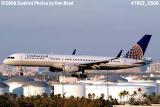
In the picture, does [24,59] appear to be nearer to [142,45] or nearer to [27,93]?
[142,45]

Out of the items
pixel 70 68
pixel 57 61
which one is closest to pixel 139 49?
pixel 70 68

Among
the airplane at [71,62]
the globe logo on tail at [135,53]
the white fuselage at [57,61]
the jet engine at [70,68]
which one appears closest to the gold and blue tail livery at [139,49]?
the globe logo on tail at [135,53]

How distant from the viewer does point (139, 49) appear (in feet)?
411

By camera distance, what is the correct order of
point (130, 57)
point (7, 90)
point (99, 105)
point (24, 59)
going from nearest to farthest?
point (24, 59)
point (130, 57)
point (99, 105)
point (7, 90)

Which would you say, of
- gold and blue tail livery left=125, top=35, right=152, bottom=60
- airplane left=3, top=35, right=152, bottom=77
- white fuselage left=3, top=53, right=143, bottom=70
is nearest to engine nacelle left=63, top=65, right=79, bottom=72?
airplane left=3, top=35, right=152, bottom=77

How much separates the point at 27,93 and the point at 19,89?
842 cm

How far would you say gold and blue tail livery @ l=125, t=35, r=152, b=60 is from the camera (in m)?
122

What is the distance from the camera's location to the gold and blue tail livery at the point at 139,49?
122250 mm

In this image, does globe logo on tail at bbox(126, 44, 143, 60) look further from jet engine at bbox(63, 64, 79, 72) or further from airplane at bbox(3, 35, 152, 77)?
jet engine at bbox(63, 64, 79, 72)

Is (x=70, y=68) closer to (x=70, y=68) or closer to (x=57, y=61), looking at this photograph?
(x=70, y=68)

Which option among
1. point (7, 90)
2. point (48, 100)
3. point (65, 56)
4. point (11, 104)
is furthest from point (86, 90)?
point (65, 56)

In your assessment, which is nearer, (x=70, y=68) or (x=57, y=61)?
(x=57, y=61)

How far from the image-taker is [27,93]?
187 meters

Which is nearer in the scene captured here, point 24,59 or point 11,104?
point 24,59
